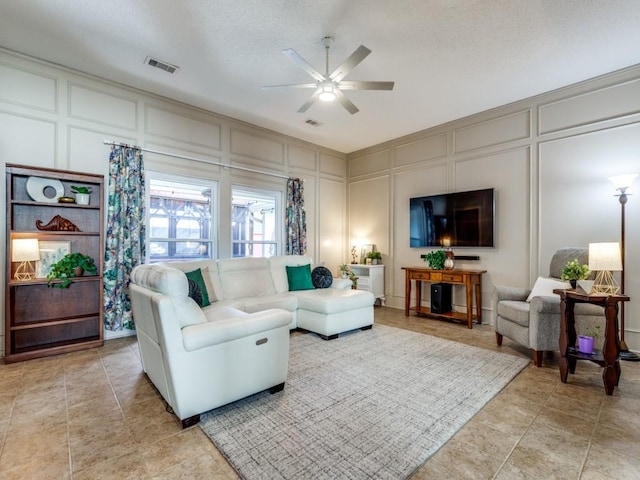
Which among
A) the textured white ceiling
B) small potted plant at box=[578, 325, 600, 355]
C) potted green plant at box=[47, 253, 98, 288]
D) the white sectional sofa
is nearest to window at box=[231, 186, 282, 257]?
the textured white ceiling

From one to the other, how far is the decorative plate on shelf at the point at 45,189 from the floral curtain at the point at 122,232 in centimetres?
48

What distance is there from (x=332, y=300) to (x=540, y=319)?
2141 millimetres

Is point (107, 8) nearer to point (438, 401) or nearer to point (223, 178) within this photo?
point (223, 178)

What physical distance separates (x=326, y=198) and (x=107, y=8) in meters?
4.37

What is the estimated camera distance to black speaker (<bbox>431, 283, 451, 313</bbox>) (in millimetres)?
4785

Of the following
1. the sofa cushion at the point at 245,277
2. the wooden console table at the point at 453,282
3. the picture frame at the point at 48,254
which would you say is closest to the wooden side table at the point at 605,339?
the wooden console table at the point at 453,282

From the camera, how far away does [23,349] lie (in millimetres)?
3254

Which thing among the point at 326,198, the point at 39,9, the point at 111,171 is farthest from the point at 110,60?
the point at 326,198

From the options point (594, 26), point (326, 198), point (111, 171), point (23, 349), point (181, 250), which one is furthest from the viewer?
point (326, 198)

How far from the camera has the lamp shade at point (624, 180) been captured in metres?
3.22

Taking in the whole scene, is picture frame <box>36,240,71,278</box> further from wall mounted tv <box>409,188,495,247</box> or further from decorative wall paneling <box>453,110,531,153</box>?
decorative wall paneling <box>453,110,531,153</box>

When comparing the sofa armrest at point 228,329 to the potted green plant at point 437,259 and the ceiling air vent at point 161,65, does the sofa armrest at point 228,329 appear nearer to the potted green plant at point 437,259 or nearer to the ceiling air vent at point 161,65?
the ceiling air vent at point 161,65

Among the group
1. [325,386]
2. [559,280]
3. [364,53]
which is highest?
[364,53]

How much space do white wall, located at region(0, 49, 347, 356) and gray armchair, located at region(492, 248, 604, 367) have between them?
141 inches
